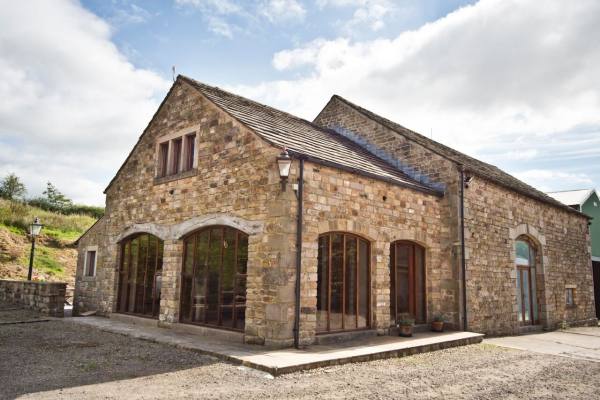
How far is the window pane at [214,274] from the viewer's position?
9945mm

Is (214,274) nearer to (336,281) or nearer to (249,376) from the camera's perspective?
(336,281)

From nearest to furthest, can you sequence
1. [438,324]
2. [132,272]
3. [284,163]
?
[284,163]
[438,324]
[132,272]

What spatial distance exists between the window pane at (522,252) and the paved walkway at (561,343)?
2.44m

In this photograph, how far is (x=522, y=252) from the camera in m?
15.1

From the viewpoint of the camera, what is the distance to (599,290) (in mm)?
20375

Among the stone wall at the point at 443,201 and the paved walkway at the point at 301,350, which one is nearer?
the paved walkway at the point at 301,350

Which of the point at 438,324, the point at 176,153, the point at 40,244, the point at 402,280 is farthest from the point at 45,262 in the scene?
the point at 438,324

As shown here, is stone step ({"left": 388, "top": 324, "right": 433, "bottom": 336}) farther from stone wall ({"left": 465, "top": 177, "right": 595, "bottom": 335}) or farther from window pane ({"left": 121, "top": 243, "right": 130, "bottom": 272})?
window pane ({"left": 121, "top": 243, "right": 130, "bottom": 272})

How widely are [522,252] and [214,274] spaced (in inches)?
434

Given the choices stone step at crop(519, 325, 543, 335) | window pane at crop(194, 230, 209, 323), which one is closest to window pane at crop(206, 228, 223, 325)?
window pane at crop(194, 230, 209, 323)

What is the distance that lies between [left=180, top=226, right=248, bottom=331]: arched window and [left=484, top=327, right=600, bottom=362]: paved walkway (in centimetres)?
653

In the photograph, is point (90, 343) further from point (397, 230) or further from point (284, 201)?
point (397, 230)

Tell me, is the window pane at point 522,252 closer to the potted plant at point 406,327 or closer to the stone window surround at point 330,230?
the stone window surround at point 330,230

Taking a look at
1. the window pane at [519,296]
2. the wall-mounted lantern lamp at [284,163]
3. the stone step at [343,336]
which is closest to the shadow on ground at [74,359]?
the stone step at [343,336]
